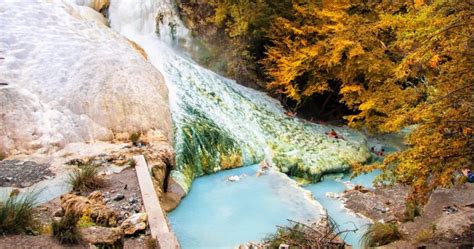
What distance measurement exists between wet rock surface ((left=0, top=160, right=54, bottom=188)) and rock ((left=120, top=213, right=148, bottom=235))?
2.31m

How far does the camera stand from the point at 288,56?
1478 centimetres

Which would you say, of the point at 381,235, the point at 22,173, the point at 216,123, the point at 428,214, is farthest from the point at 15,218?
the point at 428,214

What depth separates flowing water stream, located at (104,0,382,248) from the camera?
28.2ft

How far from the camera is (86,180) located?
7.30m

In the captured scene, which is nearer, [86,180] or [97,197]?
[97,197]

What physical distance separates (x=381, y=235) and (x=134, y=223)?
4225 mm

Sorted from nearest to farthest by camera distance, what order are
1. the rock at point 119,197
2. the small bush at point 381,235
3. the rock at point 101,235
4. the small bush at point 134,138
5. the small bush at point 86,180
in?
1. the rock at point 101,235
2. the rock at point 119,197
3. the small bush at point 86,180
4. the small bush at point 381,235
5. the small bush at point 134,138

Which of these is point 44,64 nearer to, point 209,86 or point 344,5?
point 209,86

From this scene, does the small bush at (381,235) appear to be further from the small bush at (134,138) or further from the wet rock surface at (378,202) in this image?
the small bush at (134,138)

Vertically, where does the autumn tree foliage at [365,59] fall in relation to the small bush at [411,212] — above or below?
above

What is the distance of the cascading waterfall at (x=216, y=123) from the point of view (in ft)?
36.4

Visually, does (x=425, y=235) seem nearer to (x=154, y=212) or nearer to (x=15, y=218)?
(x=154, y=212)

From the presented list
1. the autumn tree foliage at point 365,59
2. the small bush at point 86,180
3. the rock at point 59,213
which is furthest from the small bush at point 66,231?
the autumn tree foliage at point 365,59

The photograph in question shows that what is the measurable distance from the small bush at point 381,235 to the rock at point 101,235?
4.39m
